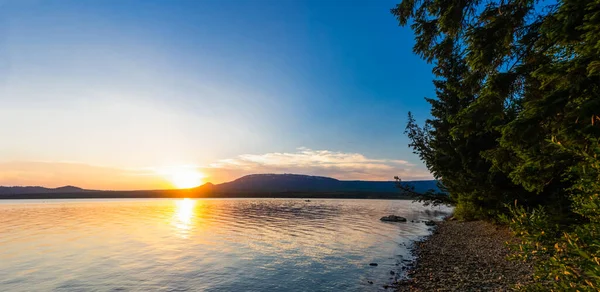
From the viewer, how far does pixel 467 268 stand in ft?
64.0

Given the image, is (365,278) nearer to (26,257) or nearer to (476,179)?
(476,179)

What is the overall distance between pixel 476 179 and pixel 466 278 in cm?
1394

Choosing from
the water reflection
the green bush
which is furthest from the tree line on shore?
the water reflection

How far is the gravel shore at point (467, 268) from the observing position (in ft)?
A: 52.4

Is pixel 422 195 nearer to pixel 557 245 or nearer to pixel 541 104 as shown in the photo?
pixel 541 104

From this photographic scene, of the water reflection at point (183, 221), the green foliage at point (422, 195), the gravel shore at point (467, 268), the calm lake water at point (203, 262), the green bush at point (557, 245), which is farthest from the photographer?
the water reflection at point (183, 221)

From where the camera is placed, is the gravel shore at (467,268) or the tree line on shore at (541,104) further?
the gravel shore at (467,268)

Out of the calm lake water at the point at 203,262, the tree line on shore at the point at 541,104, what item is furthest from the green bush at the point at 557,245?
the calm lake water at the point at 203,262

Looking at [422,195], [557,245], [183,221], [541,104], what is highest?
[541,104]

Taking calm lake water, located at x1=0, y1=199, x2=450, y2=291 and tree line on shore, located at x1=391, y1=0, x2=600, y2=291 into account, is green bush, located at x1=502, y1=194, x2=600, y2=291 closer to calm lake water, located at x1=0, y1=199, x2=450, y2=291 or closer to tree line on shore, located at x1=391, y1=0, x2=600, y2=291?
tree line on shore, located at x1=391, y1=0, x2=600, y2=291

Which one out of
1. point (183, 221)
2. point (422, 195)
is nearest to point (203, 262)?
point (422, 195)

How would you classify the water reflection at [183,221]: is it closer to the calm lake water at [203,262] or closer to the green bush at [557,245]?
the calm lake water at [203,262]

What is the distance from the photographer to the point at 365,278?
20.1 metres

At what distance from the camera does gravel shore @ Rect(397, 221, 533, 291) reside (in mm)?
15965
